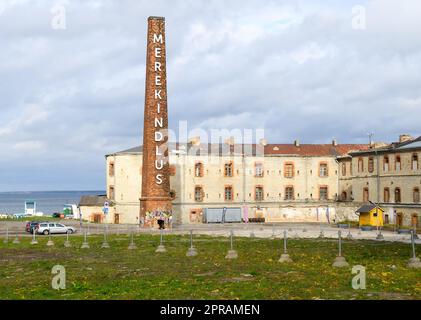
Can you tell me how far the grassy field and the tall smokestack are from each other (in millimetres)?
22105

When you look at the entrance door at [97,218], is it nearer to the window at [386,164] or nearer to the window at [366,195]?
the window at [366,195]

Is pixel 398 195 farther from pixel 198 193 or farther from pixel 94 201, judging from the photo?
pixel 94 201

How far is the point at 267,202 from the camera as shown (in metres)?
69.8

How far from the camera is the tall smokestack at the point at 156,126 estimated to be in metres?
54.4

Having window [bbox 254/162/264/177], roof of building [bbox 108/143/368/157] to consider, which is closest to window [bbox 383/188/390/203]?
roof of building [bbox 108/143/368/157]

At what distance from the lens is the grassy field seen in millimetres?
17141

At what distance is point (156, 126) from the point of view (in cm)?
5488

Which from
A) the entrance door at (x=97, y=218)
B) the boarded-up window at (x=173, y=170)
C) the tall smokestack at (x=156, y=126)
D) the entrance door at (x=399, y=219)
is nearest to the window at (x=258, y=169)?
the boarded-up window at (x=173, y=170)

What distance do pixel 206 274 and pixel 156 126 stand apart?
34483 mm

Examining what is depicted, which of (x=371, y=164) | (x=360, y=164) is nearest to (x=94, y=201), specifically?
(x=360, y=164)

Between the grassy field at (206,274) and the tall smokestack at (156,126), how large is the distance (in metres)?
22.1
